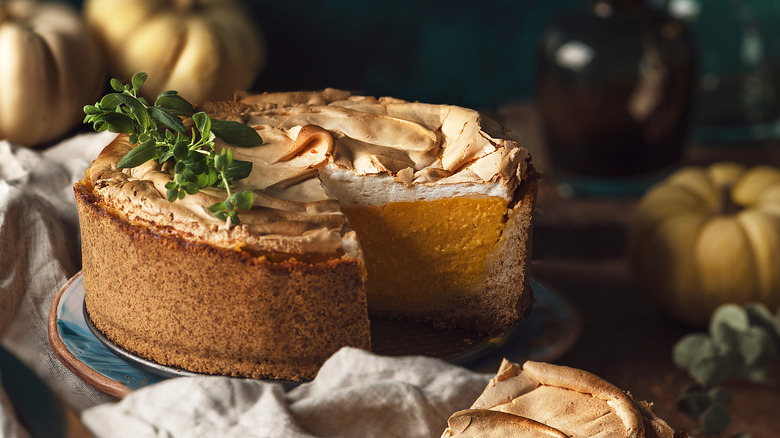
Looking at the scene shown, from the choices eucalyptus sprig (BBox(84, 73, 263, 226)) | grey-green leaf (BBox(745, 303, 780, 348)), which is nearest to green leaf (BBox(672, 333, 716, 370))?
grey-green leaf (BBox(745, 303, 780, 348))

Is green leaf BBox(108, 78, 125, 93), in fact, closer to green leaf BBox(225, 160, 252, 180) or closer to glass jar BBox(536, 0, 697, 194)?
green leaf BBox(225, 160, 252, 180)

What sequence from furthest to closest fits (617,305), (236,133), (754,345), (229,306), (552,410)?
(617,305) < (754,345) < (236,133) < (229,306) < (552,410)

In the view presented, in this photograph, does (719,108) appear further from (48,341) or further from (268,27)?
(48,341)

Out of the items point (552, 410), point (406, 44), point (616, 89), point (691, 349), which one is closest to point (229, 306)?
point (552, 410)

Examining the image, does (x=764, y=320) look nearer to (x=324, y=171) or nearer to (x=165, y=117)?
(x=324, y=171)

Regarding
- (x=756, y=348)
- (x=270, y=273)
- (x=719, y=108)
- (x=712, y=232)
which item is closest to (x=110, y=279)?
(x=270, y=273)

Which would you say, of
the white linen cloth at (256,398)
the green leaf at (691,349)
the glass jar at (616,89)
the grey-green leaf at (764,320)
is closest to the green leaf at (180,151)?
the white linen cloth at (256,398)

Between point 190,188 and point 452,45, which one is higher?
point 190,188
